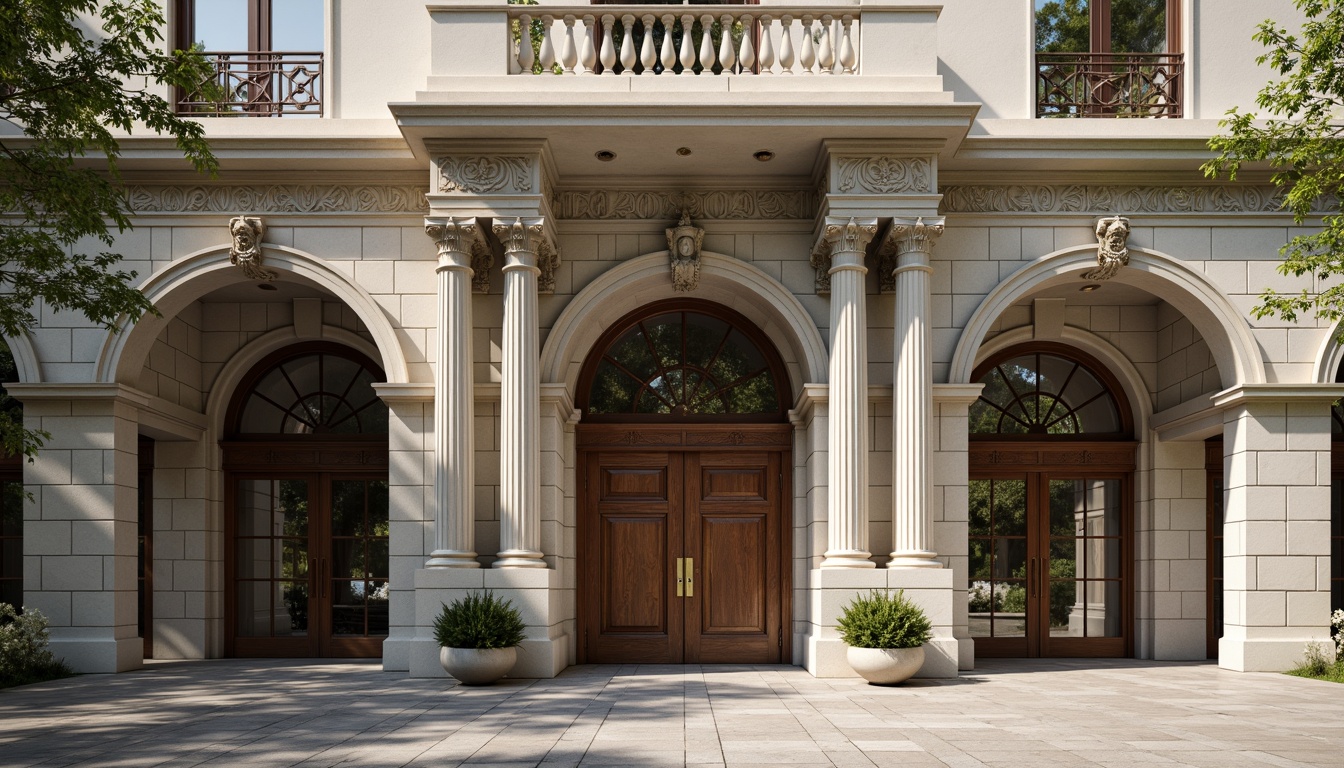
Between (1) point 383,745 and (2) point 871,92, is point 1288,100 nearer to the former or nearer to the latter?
(2) point 871,92

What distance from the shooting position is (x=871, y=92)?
12.0m

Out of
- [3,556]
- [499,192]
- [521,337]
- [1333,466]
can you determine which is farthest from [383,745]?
[1333,466]

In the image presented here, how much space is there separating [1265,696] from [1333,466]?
564 cm

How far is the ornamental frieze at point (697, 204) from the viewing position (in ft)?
43.9

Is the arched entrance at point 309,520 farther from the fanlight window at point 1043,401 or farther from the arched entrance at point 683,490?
the fanlight window at point 1043,401

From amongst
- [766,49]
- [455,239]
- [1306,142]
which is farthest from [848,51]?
[455,239]

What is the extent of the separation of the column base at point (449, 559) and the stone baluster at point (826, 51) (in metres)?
6.29

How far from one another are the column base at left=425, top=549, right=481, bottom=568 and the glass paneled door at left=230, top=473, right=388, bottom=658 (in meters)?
3.06

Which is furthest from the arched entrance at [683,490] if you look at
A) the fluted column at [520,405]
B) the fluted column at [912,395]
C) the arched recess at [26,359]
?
the arched recess at [26,359]

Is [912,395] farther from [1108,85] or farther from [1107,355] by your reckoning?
[1108,85]

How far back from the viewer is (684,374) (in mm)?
14422

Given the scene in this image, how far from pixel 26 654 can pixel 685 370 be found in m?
7.76

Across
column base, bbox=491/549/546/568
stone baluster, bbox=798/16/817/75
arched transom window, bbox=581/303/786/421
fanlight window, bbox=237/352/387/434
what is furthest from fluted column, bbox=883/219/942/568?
fanlight window, bbox=237/352/387/434

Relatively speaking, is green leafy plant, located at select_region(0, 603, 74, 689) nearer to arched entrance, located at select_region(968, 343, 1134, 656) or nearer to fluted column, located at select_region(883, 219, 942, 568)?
fluted column, located at select_region(883, 219, 942, 568)
